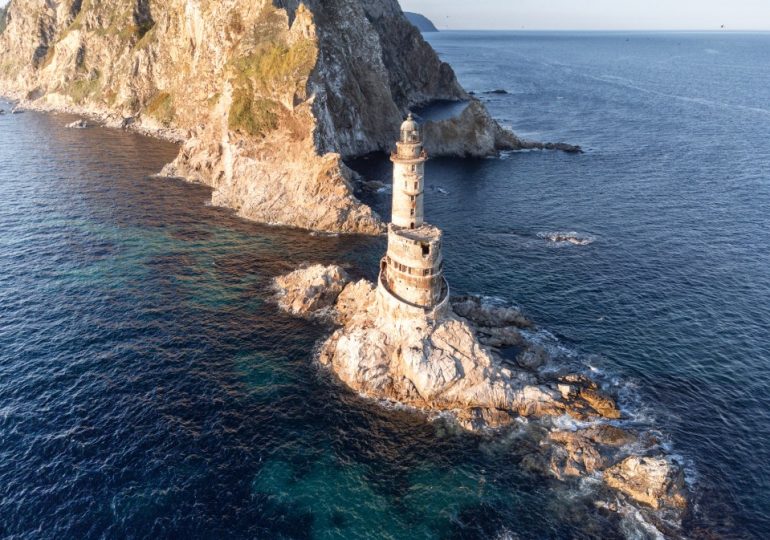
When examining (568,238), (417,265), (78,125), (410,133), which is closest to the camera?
(410,133)

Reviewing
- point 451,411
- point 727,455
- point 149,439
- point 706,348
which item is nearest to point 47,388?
point 149,439

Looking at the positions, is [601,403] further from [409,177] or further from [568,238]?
[568,238]

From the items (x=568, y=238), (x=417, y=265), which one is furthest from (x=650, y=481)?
(x=568, y=238)

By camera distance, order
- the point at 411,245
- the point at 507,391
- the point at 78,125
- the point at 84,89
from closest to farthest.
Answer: the point at 507,391
the point at 411,245
the point at 78,125
the point at 84,89

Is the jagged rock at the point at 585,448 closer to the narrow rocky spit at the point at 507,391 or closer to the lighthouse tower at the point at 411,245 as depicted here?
the narrow rocky spit at the point at 507,391

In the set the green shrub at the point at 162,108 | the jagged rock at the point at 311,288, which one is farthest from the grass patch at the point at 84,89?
the jagged rock at the point at 311,288

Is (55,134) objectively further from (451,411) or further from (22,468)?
(451,411)

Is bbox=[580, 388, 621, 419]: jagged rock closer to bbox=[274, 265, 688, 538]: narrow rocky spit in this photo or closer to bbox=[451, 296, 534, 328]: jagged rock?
bbox=[274, 265, 688, 538]: narrow rocky spit
